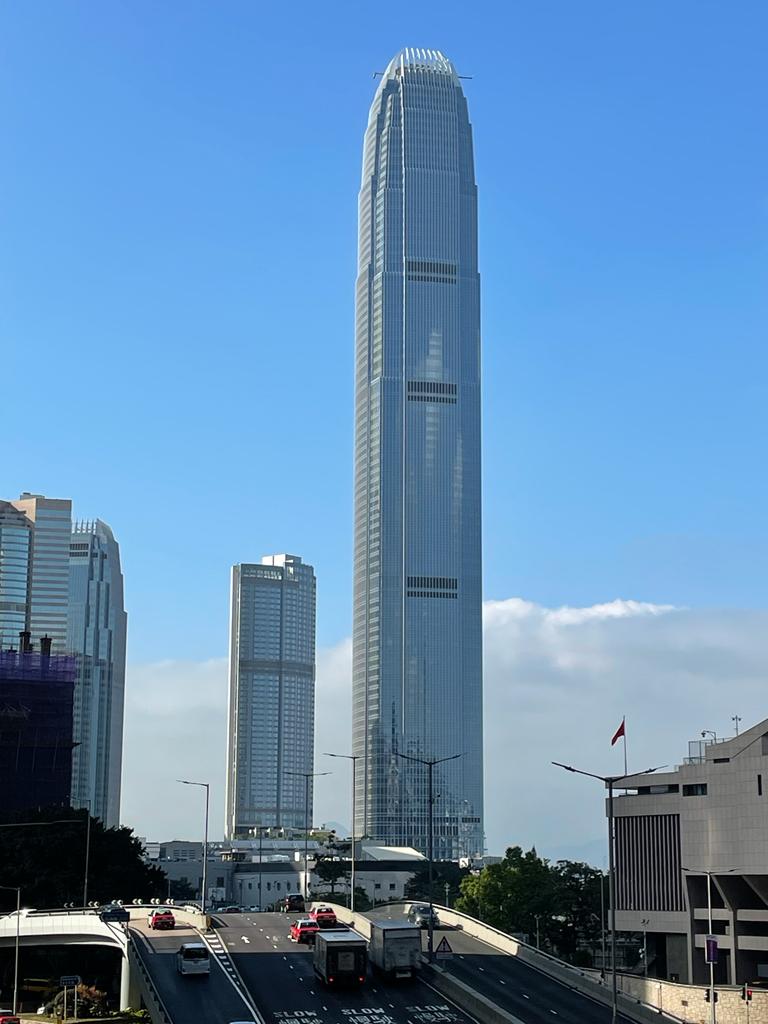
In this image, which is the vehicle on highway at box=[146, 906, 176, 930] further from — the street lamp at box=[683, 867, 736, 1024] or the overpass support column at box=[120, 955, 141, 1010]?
the street lamp at box=[683, 867, 736, 1024]

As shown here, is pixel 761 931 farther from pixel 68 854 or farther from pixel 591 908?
pixel 68 854

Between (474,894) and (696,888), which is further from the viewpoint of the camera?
(474,894)

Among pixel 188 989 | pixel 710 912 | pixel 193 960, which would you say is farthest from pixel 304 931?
pixel 710 912

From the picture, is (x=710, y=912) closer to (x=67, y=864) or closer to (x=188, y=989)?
(x=188, y=989)

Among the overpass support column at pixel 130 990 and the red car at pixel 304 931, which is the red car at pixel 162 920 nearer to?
the red car at pixel 304 931

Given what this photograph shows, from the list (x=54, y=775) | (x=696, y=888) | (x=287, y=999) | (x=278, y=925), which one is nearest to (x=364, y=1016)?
(x=287, y=999)

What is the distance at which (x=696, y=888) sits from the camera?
11975 centimetres

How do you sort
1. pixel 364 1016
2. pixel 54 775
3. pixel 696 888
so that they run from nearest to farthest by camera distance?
pixel 364 1016 → pixel 696 888 → pixel 54 775

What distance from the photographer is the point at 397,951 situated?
91.8m

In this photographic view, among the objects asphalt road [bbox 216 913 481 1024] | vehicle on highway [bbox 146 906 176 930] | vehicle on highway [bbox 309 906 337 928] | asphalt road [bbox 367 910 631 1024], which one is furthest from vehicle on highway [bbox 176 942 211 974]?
vehicle on highway [bbox 309 906 337 928]

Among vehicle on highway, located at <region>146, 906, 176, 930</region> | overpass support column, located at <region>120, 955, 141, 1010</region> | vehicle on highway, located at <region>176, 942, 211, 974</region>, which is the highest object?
vehicle on highway, located at <region>146, 906, 176, 930</region>

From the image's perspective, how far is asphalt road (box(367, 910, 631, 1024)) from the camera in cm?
8412

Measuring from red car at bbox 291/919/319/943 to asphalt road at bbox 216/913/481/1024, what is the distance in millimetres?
1317

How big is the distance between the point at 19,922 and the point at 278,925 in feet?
67.6
